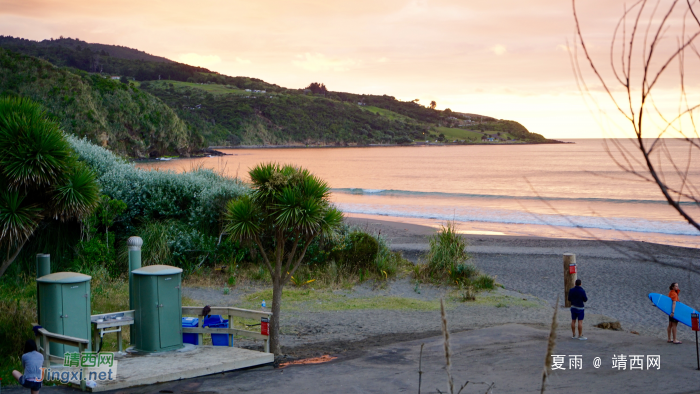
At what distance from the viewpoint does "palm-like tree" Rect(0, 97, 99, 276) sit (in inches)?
338

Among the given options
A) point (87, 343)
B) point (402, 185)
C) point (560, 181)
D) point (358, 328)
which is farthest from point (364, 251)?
point (560, 181)

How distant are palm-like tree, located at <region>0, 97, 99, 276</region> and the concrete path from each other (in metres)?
2.90

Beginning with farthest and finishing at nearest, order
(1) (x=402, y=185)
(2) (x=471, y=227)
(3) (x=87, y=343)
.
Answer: (1) (x=402, y=185), (2) (x=471, y=227), (3) (x=87, y=343)

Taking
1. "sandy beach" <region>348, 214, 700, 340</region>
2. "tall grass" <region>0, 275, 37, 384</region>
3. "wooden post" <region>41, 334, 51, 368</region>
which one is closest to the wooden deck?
"wooden post" <region>41, 334, 51, 368</region>

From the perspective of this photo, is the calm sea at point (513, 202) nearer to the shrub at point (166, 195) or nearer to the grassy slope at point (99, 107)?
the shrub at point (166, 195)

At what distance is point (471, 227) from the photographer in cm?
3503

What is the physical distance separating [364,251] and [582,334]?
844 cm

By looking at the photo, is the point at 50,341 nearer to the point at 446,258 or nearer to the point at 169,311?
the point at 169,311

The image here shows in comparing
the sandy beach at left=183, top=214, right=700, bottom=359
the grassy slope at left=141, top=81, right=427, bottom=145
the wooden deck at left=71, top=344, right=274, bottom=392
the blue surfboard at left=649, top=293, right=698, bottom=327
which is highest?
the grassy slope at left=141, top=81, right=427, bottom=145

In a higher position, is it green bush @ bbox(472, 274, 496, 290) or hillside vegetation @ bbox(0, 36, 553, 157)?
hillside vegetation @ bbox(0, 36, 553, 157)

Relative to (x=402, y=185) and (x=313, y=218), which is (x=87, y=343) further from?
(x=402, y=185)

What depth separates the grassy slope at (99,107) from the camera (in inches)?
2291

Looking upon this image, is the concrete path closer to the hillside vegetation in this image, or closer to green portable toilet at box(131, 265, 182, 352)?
green portable toilet at box(131, 265, 182, 352)

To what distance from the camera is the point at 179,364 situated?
8367mm
